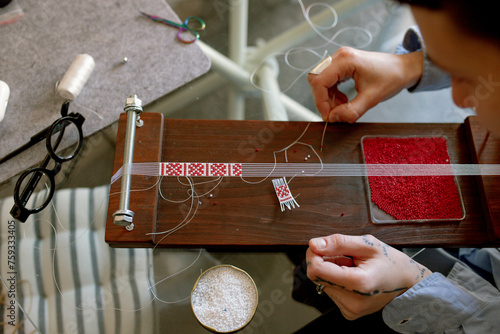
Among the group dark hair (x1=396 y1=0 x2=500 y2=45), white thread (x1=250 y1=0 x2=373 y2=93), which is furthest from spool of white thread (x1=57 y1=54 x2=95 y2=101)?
dark hair (x1=396 y1=0 x2=500 y2=45)

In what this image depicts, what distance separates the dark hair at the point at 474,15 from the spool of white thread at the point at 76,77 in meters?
0.86

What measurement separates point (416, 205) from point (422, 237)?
7cm

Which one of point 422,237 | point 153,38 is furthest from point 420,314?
point 153,38

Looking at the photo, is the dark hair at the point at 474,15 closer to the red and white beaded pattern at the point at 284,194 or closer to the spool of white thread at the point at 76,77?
the red and white beaded pattern at the point at 284,194

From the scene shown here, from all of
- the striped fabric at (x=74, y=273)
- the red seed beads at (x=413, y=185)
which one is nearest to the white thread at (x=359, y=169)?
the red seed beads at (x=413, y=185)

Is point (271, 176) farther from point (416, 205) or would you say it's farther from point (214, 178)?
point (416, 205)

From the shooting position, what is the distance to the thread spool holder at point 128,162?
2.34ft

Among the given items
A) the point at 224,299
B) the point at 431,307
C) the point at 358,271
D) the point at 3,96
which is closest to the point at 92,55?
the point at 3,96

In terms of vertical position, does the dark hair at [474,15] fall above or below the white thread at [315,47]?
above

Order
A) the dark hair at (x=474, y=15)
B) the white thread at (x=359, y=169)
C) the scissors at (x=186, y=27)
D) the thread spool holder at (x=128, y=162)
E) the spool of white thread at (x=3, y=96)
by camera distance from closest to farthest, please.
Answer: the dark hair at (x=474, y=15) → the thread spool holder at (x=128, y=162) → the white thread at (x=359, y=169) → the spool of white thread at (x=3, y=96) → the scissors at (x=186, y=27)

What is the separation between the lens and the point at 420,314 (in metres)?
0.80

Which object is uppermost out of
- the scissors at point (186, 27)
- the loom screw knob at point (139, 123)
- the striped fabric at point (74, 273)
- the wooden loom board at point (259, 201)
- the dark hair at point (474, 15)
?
the dark hair at point (474, 15)

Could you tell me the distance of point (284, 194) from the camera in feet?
2.64

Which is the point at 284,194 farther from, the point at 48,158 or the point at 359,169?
the point at 48,158
